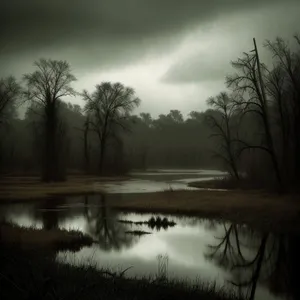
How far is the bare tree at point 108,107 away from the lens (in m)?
11.2

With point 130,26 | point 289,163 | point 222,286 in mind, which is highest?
point 130,26

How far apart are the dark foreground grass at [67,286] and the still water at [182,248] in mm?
1112

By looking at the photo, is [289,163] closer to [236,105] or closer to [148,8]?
[236,105]

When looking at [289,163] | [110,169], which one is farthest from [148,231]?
[110,169]

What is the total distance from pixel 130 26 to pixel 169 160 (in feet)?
39.3

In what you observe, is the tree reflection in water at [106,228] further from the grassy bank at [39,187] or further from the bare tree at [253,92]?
the bare tree at [253,92]

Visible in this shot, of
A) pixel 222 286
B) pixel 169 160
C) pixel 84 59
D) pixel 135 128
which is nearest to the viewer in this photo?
pixel 222 286

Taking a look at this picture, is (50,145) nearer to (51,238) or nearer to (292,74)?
(51,238)

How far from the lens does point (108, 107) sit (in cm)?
1389

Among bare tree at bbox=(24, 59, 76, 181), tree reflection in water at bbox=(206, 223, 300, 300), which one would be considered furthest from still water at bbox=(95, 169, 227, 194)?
tree reflection in water at bbox=(206, 223, 300, 300)

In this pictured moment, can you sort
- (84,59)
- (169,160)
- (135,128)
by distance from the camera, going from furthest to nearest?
(169,160)
(135,128)
(84,59)

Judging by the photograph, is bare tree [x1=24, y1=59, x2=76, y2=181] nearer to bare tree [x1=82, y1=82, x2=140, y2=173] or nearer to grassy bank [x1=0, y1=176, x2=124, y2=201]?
grassy bank [x1=0, y1=176, x2=124, y2=201]

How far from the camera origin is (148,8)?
7.68 m

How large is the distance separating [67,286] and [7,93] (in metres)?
4.13
